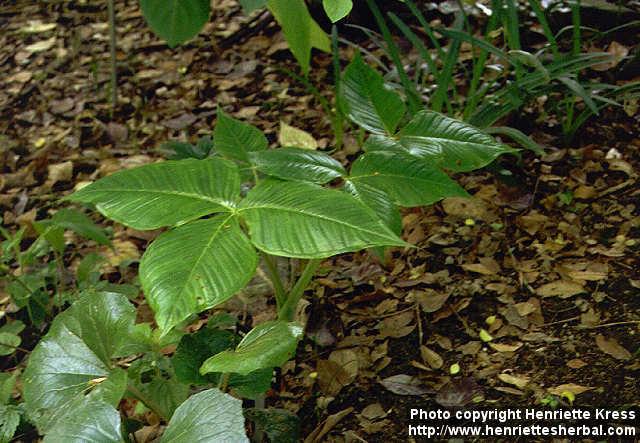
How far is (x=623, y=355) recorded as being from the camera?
1467 millimetres

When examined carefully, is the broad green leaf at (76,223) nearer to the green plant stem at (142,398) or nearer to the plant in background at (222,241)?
the plant in background at (222,241)

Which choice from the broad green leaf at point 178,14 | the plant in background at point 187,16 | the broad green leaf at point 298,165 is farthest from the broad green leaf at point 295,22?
the broad green leaf at point 298,165

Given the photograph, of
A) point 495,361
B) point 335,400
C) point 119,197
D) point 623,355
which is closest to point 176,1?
point 119,197

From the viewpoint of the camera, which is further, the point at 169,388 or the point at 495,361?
the point at 495,361

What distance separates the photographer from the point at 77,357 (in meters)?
1.08

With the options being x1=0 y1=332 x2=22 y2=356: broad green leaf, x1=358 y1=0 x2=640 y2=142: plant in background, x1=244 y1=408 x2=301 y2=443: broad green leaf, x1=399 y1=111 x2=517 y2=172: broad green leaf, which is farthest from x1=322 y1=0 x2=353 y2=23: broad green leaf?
x1=0 y1=332 x2=22 y2=356: broad green leaf

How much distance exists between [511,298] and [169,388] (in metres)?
0.81

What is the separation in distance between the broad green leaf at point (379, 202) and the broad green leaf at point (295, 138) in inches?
42.7

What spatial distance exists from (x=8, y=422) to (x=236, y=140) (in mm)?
629

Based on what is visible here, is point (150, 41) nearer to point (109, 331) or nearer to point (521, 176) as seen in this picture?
point (521, 176)

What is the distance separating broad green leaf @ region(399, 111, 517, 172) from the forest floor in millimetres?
507

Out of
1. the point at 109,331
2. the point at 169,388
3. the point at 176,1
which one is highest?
the point at 176,1

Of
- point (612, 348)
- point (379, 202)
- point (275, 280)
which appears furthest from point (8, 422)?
point (612, 348)

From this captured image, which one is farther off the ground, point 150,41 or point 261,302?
point 150,41
